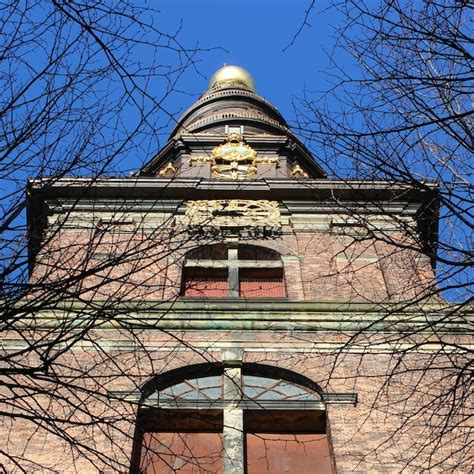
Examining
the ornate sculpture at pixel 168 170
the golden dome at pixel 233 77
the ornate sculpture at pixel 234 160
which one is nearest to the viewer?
the ornate sculpture at pixel 234 160

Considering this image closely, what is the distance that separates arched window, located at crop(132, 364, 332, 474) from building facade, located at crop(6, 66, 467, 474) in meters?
0.02

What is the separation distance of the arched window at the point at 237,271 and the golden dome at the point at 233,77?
75.0 feet

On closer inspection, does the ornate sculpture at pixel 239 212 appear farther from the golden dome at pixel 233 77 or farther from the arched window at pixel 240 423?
the golden dome at pixel 233 77

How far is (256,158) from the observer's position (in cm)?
2311

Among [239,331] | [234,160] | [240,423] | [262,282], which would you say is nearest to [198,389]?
[240,423]

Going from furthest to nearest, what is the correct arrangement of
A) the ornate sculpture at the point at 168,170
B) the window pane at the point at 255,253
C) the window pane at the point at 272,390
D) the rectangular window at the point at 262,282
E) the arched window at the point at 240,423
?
the ornate sculpture at the point at 168,170 < the window pane at the point at 255,253 < the rectangular window at the point at 262,282 < the window pane at the point at 272,390 < the arched window at the point at 240,423

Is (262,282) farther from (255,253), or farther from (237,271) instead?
(255,253)

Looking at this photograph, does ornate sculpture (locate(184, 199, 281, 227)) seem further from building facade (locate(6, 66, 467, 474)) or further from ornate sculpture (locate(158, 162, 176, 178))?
ornate sculpture (locate(158, 162, 176, 178))

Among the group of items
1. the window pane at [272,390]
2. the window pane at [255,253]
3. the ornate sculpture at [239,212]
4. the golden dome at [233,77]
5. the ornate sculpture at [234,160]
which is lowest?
the window pane at [272,390]

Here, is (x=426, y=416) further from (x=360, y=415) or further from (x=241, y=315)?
(x=241, y=315)

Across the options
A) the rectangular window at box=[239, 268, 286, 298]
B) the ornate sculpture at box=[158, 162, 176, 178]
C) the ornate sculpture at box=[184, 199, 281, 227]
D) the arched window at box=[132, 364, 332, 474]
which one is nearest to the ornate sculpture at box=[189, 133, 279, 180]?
the ornate sculpture at box=[158, 162, 176, 178]

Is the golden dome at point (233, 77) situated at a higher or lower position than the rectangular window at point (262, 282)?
higher

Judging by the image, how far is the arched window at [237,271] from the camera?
16047mm

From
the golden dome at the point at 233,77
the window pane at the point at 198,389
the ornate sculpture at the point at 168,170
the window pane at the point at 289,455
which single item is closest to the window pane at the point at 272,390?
the window pane at the point at 198,389
